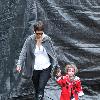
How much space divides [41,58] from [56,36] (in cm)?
105

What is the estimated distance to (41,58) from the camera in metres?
6.96

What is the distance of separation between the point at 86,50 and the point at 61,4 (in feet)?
3.22

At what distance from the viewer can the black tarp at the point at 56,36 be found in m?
7.70

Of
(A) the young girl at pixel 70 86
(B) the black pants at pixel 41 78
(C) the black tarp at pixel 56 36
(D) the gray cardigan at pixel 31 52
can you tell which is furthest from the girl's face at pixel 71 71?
(C) the black tarp at pixel 56 36

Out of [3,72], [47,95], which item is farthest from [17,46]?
[47,95]

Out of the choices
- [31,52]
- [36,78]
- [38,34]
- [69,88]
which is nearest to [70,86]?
[69,88]

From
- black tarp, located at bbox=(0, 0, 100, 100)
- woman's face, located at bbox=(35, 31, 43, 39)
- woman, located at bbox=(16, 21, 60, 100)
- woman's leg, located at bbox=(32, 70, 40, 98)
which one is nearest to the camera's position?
woman's face, located at bbox=(35, 31, 43, 39)

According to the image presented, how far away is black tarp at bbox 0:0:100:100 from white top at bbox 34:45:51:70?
0.90m

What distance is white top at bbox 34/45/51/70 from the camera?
6.95 meters

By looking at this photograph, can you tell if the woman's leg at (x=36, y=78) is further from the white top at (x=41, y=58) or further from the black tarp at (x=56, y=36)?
the black tarp at (x=56, y=36)

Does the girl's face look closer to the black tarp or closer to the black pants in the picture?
the black pants

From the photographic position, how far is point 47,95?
8.02m

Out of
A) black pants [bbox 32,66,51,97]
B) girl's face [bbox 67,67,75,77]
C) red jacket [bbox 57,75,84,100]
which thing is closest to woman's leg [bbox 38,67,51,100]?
black pants [bbox 32,66,51,97]

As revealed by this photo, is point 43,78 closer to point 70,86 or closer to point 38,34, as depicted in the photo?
point 70,86
